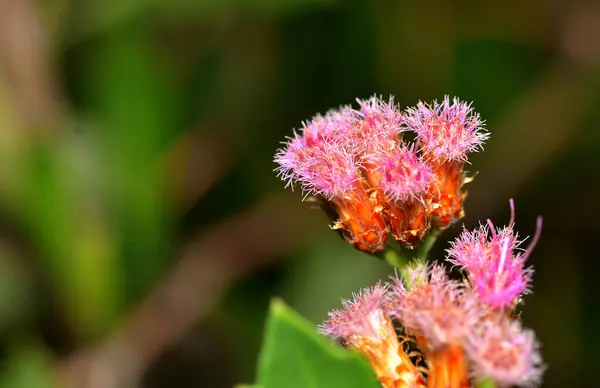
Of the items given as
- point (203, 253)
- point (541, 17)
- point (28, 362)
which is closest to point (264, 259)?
point (203, 253)

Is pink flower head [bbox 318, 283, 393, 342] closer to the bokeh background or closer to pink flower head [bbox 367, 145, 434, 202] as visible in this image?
pink flower head [bbox 367, 145, 434, 202]

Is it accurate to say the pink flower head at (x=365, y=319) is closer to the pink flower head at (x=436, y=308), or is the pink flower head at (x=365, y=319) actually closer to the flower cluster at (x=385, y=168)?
the pink flower head at (x=436, y=308)

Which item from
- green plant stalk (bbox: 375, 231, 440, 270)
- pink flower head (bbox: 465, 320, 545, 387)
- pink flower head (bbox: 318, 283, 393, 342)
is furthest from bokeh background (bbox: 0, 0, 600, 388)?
pink flower head (bbox: 465, 320, 545, 387)

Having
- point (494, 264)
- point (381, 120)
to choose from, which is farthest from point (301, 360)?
point (381, 120)

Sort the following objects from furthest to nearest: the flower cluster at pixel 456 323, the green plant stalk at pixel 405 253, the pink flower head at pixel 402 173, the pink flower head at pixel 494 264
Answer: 1. the green plant stalk at pixel 405 253
2. the pink flower head at pixel 402 173
3. the pink flower head at pixel 494 264
4. the flower cluster at pixel 456 323

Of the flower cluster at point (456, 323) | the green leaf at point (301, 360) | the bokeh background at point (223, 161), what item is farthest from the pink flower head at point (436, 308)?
the bokeh background at point (223, 161)
